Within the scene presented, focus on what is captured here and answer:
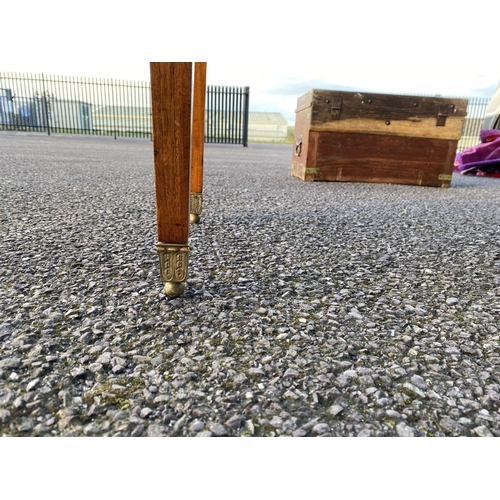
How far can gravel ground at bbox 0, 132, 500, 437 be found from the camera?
0.57 meters

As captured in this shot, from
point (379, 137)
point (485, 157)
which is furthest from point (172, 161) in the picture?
point (485, 157)

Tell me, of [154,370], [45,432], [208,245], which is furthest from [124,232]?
[45,432]

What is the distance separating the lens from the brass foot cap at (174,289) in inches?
36.4

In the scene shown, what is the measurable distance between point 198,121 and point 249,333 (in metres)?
1.09

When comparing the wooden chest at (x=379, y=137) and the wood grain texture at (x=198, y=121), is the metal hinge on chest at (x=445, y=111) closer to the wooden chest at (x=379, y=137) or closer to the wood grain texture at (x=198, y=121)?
the wooden chest at (x=379, y=137)

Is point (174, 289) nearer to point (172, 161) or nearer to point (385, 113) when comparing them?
point (172, 161)

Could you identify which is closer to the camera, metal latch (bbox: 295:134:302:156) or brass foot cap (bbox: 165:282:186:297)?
brass foot cap (bbox: 165:282:186:297)

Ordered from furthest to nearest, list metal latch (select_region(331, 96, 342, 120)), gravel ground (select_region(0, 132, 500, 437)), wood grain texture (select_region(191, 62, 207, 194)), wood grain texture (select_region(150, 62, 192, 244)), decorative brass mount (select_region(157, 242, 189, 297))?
A: metal latch (select_region(331, 96, 342, 120))
wood grain texture (select_region(191, 62, 207, 194))
decorative brass mount (select_region(157, 242, 189, 297))
wood grain texture (select_region(150, 62, 192, 244))
gravel ground (select_region(0, 132, 500, 437))

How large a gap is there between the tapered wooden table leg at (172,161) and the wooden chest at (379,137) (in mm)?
2750

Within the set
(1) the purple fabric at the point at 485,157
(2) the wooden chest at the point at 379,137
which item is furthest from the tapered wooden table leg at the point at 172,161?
(1) the purple fabric at the point at 485,157

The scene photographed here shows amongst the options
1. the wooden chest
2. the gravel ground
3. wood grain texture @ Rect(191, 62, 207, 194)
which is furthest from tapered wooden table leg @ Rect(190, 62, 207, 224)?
the wooden chest

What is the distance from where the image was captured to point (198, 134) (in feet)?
5.26

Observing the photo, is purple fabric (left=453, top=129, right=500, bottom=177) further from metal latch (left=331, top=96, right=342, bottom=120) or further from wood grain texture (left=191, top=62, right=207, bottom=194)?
wood grain texture (left=191, top=62, right=207, bottom=194)

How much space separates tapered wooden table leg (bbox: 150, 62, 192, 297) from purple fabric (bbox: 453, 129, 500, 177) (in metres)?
5.30
